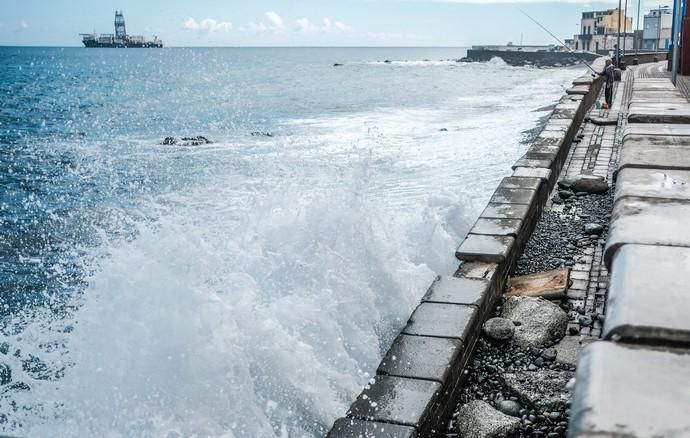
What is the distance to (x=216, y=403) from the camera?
366 cm

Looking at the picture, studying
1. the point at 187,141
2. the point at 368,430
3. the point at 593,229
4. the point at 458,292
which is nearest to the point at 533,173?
the point at 593,229

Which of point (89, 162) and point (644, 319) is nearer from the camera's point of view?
point (644, 319)

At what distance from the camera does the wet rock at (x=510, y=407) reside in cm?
328

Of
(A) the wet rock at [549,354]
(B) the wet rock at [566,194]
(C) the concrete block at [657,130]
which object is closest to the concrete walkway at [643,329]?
(C) the concrete block at [657,130]

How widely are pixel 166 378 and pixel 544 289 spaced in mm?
2606

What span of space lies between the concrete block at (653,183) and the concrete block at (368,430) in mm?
1295

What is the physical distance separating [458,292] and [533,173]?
3.21m

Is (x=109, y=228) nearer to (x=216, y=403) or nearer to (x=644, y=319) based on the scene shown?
(x=216, y=403)

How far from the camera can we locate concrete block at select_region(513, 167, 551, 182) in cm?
670

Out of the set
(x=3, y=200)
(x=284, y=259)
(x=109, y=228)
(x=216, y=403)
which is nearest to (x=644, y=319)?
(x=216, y=403)

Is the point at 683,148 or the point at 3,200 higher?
the point at 683,148

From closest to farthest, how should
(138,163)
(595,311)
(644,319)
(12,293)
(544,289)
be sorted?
(644,319) → (595,311) → (544,289) → (12,293) → (138,163)

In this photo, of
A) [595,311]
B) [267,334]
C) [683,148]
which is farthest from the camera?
[595,311]

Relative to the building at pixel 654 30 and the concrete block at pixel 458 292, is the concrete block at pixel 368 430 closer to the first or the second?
the concrete block at pixel 458 292
